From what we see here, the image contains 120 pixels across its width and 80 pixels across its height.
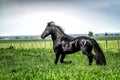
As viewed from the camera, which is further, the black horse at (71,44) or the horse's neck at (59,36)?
the horse's neck at (59,36)

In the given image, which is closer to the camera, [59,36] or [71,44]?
[71,44]

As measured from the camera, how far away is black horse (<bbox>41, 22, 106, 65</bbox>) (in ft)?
50.3

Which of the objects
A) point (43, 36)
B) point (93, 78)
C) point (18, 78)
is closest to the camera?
point (93, 78)

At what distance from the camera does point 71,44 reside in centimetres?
1616

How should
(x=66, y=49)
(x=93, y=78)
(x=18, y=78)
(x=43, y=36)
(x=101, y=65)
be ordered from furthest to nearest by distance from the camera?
(x=43, y=36), (x=66, y=49), (x=101, y=65), (x=18, y=78), (x=93, y=78)

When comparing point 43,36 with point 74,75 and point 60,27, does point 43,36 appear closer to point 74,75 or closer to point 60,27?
point 60,27

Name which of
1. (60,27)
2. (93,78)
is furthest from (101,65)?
(93,78)

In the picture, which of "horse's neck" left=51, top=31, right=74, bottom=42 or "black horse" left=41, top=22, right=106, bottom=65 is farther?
"horse's neck" left=51, top=31, right=74, bottom=42

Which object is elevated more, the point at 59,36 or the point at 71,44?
the point at 59,36

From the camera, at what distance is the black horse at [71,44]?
15.3 metres

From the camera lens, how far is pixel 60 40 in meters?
16.7

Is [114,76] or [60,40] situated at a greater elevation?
[60,40]

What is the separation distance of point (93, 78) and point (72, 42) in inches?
216

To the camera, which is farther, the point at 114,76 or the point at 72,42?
the point at 72,42
